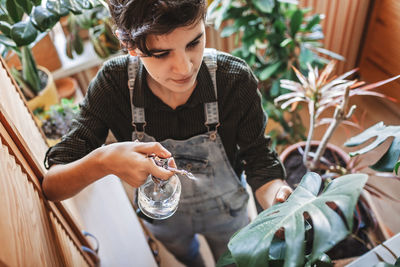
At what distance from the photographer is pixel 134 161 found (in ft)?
2.51

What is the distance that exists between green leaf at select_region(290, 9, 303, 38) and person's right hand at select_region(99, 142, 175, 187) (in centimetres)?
109

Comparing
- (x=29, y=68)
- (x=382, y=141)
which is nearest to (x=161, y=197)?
(x=382, y=141)

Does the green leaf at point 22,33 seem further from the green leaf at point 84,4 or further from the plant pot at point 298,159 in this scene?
the plant pot at point 298,159

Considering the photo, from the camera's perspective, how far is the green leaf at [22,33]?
1068 millimetres

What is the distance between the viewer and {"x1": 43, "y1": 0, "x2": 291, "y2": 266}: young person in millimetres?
765

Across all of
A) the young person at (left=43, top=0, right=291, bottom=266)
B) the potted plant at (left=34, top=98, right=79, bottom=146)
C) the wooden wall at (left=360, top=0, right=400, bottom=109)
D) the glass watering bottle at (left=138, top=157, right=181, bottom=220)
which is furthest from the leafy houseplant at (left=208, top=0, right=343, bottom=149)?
the glass watering bottle at (left=138, top=157, right=181, bottom=220)

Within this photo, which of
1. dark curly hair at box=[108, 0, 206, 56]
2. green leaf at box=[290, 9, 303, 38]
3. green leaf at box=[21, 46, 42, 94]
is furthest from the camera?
green leaf at box=[290, 9, 303, 38]

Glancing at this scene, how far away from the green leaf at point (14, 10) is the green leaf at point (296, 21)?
1.12m

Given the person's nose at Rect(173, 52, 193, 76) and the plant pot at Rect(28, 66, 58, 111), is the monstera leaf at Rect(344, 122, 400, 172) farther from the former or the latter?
the plant pot at Rect(28, 66, 58, 111)

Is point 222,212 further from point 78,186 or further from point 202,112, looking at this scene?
point 78,186

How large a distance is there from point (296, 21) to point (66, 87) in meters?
1.36

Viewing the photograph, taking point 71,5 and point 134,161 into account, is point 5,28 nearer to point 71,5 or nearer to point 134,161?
point 71,5

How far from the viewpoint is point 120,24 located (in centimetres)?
78

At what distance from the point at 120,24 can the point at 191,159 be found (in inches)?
19.5
